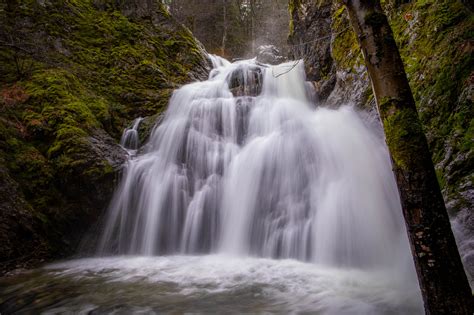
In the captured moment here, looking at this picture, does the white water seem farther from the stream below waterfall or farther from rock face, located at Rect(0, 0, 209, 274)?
rock face, located at Rect(0, 0, 209, 274)

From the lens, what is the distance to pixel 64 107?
7.32m

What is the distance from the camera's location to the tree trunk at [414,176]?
1.82m

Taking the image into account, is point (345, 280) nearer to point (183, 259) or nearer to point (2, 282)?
point (183, 259)

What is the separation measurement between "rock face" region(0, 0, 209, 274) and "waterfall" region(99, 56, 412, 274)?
2.40 feet

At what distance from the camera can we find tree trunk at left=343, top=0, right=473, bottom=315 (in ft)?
5.97

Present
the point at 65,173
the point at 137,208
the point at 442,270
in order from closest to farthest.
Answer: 1. the point at 442,270
2. the point at 65,173
3. the point at 137,208

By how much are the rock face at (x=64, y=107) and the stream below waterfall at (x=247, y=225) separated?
0.65m

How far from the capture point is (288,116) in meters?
8.43

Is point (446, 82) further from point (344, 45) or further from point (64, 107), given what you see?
point (64, 107)

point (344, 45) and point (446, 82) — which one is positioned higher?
point (344, 45)

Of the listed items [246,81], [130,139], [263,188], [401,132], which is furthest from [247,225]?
[246,81]

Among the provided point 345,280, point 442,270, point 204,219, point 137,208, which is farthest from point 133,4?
point 442,270

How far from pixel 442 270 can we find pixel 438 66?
124 inches

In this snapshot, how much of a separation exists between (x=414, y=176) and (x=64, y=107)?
7621 mm
